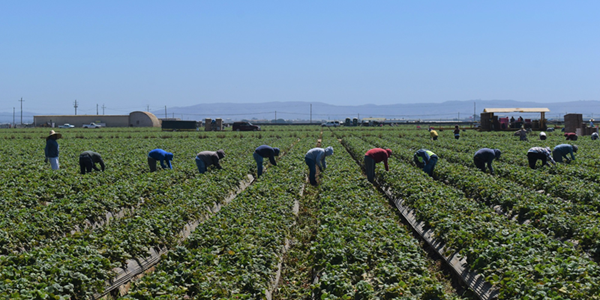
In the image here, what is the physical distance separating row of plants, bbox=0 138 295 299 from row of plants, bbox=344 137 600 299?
5722mm

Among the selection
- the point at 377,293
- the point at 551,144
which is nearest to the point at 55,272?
the point at 377,293

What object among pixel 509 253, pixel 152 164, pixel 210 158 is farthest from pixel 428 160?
pixel 152 164

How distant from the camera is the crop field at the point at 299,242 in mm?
6887

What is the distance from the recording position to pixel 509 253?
794 centimetres

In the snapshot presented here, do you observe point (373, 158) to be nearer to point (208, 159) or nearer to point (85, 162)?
point (208, 159)

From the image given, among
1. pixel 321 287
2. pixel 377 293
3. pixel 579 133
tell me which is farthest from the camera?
pixel 579 133

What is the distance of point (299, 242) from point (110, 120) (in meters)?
108

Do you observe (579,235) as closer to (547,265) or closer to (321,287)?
(547,265)

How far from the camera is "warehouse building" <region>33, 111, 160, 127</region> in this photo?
10344cm

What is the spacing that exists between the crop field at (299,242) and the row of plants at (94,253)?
3 cm

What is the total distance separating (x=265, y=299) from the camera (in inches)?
275

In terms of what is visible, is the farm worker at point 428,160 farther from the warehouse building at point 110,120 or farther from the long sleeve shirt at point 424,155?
the warehouse building at point 110,120

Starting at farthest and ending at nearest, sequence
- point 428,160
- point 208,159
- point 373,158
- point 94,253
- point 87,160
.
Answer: point 87,160 < point 208,159 < point 428,160 < point 373,158 < point 94,253

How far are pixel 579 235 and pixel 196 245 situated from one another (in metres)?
7.59
